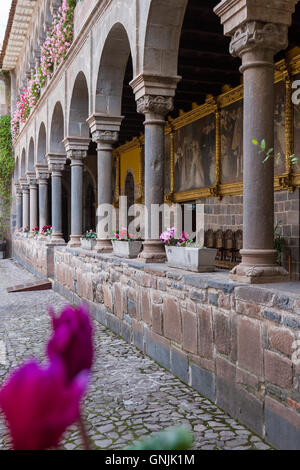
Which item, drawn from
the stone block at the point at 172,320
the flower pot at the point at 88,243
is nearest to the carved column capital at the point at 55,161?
the flower pot at the point at 88,243

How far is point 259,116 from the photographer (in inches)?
146

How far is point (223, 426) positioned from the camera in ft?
11.2

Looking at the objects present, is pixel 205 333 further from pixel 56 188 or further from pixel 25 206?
pixel 25 206

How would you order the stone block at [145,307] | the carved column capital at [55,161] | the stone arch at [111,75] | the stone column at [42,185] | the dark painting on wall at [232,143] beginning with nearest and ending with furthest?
1. the stone block at [145,307]
2. the stone arch at [111,75]
3. the dark painting on wall at [232,143]
4. the carved column capital at [55,161]
5. the stone column at [42,185]

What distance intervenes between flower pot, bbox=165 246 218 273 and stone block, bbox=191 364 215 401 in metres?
0.97

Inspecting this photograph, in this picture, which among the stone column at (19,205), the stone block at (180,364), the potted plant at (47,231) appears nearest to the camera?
the stone block at (180,364)

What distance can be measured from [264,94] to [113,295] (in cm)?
367

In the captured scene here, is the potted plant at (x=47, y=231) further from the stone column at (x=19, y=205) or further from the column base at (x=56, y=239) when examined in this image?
the stone column at (x=19, y=205)

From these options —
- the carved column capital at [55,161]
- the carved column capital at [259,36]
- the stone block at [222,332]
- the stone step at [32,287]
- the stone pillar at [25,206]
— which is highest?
the carved column capital at [55,161]

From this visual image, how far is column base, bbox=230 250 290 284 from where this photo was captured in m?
3.61

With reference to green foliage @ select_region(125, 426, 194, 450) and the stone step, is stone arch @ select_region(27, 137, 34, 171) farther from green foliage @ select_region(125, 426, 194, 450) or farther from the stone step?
green foliage @ select_region(125, 426, 194, 450)

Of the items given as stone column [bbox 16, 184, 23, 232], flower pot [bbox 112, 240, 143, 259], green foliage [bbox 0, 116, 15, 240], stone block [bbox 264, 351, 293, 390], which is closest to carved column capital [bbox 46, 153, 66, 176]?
flower pot [bbox 112, 240, 143, 259]

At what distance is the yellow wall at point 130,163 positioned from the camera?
569 inches

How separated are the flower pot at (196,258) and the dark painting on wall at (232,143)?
4.31 meters
